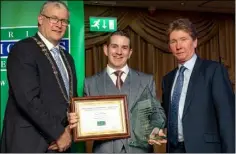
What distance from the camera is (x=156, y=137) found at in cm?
211

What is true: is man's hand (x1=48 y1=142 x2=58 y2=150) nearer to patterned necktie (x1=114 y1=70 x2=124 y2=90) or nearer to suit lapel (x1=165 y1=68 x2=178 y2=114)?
patterned necktie (x1=114 y1=70 x2=124 y2=90)

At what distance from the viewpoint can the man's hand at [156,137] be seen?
6.86 ft

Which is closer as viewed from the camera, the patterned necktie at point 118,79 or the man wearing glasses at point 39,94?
the man wearing glasses at point 39,94

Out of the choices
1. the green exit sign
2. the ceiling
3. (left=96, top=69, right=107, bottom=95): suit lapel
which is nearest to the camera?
(left=96, top=69, right=107, bottom=95): suit lapel

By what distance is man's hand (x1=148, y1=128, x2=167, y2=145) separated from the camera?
6.86 feet

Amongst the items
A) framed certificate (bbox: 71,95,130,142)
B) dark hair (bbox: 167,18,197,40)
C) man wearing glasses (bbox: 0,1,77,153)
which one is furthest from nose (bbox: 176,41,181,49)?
man wearing glasses (bbox: 0,1,77,153)

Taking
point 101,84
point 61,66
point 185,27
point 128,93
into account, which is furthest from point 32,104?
point 185,27

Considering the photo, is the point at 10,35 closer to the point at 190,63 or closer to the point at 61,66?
the point at 61,66

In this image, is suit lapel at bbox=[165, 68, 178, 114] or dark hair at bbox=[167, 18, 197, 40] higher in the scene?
dark hair at bbox=[167, 18, 197, 40]

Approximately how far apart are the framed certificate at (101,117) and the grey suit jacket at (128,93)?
56 mm

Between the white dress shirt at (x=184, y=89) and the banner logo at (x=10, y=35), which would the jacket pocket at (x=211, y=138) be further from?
the banner logo at (x=10, y=35)

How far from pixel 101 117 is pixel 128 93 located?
0.21 metres

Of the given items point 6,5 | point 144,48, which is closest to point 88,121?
point 6,5

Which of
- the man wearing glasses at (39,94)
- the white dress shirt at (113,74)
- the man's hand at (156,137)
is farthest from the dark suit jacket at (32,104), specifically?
the man's hand at (156,137)
